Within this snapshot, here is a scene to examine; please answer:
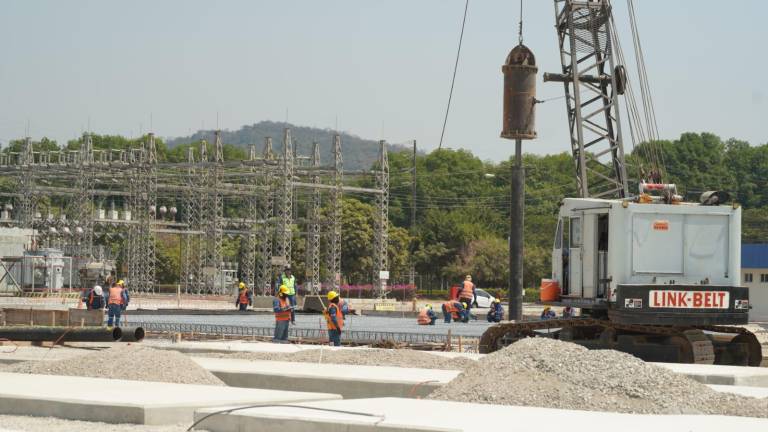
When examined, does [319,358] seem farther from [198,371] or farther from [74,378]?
[74,378]

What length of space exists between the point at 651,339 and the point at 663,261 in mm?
1379

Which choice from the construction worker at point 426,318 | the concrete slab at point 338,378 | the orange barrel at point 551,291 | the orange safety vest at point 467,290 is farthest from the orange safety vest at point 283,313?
the orange safety vest at point 467,290

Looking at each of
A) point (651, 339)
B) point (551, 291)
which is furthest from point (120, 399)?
point (551, 291)

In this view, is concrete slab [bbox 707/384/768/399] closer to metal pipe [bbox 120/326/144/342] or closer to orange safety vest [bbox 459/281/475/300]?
metal pipe [bbox 120/326/144/342]

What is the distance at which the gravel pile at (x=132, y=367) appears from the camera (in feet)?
54.5

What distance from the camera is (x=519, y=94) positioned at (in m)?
24.7

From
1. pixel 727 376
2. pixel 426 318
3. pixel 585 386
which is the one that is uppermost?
pixel 585 386

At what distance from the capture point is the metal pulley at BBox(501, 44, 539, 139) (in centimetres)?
2398

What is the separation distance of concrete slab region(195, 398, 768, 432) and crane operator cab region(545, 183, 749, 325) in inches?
361

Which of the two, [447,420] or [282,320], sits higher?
[447,420]

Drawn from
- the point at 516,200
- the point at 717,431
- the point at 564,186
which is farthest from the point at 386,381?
the point at 564,186

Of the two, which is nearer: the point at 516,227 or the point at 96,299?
the point at 516,227

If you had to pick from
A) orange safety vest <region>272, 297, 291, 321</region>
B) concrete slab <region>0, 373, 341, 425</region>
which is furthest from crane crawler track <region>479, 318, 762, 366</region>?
→ concrete slab <region>0, 373, 341, 425</region>

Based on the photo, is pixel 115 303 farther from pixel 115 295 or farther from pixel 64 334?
pixel 64 334
